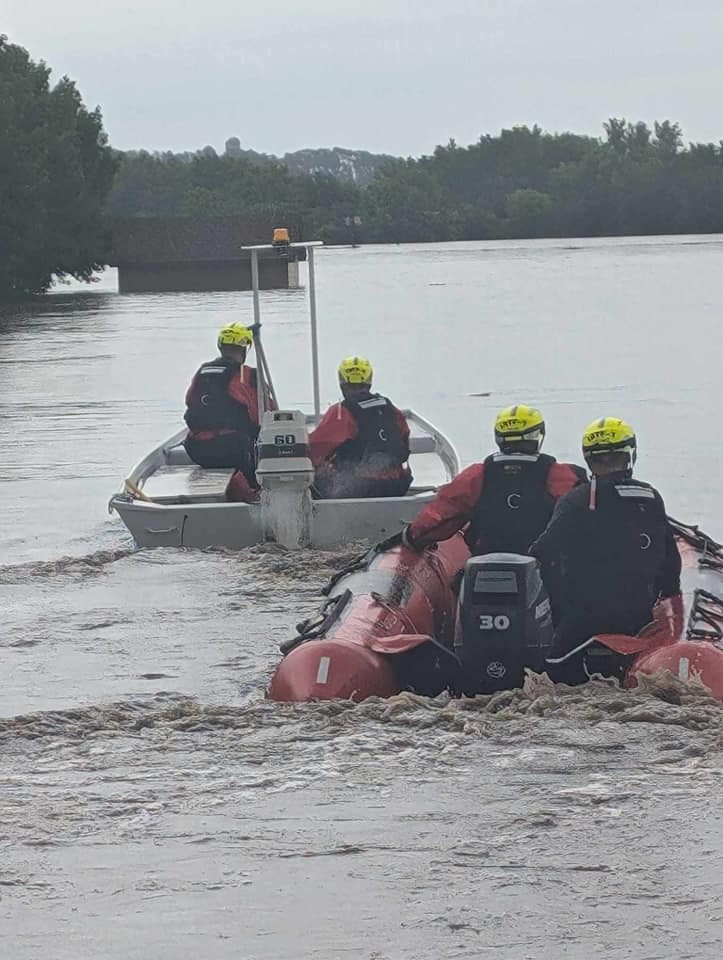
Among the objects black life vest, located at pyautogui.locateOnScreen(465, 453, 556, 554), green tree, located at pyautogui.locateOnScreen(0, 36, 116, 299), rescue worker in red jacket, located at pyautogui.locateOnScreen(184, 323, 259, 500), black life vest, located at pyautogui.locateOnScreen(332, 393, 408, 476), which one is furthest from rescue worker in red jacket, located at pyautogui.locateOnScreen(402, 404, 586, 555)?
green tree, located at pyautogui.locateOnScreen(0, 36, 116, 299)

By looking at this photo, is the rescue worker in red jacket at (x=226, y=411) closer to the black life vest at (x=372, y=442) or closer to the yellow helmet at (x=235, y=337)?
the yellow helmet at (x=235, y=337)

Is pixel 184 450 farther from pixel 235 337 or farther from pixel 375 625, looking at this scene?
pixel 375 625

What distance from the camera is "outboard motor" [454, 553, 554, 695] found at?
7.28 meters

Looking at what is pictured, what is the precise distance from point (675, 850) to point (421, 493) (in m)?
6.13

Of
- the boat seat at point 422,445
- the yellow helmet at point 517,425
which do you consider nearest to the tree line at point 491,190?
the boat seat at point 422,445

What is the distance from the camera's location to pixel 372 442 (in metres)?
11.5

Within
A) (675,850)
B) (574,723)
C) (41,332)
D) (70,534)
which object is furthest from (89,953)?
(41,332)

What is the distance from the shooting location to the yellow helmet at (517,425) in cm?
846

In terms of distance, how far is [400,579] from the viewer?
8234 mm

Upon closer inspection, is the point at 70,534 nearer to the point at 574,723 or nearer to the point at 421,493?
the point at 421,493

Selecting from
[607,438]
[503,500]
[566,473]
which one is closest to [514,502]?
[503,500]

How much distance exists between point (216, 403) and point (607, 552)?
19.3 feet

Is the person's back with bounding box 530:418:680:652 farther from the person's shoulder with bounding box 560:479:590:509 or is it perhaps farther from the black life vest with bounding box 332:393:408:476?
the black life vest with bounding box 332:393:408:476

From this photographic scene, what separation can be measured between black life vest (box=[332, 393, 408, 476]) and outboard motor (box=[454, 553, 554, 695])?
412 cm
